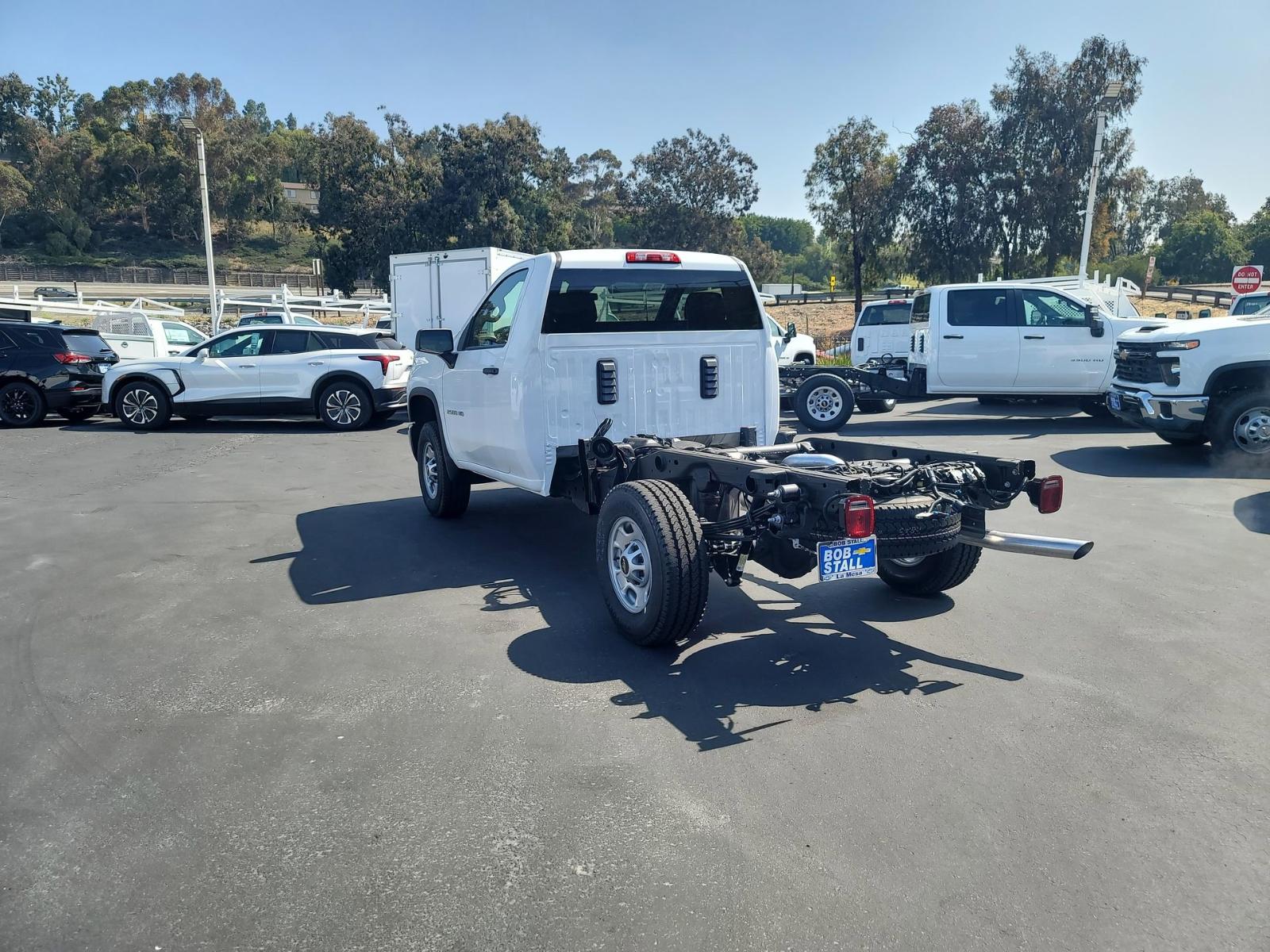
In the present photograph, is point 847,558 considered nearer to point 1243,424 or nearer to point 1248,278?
point 1243,424

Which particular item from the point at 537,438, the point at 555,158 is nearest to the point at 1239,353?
the point at 537,438

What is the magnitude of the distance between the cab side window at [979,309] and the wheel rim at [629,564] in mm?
10849

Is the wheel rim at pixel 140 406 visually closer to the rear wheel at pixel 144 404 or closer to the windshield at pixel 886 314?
the rear wheel at pixel 144 404

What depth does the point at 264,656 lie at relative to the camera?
200 inches

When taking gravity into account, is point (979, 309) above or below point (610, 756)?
above

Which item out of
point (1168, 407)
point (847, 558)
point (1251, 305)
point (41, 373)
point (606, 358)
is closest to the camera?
point (847, 558)

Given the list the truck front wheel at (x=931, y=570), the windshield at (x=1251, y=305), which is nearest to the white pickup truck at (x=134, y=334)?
the truck front wheel at (x=931, y=570)

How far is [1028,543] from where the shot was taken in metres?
4.80

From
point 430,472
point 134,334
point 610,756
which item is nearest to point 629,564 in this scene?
point 610,756

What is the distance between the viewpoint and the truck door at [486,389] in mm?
6668

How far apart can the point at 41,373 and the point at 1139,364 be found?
1545cm

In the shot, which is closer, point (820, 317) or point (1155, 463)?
point (1155, 463)

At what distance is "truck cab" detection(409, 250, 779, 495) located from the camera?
6.37 meters

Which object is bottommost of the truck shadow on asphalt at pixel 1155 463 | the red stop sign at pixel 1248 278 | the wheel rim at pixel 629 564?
the truck shadow on asphalt at pixel 1155 463
